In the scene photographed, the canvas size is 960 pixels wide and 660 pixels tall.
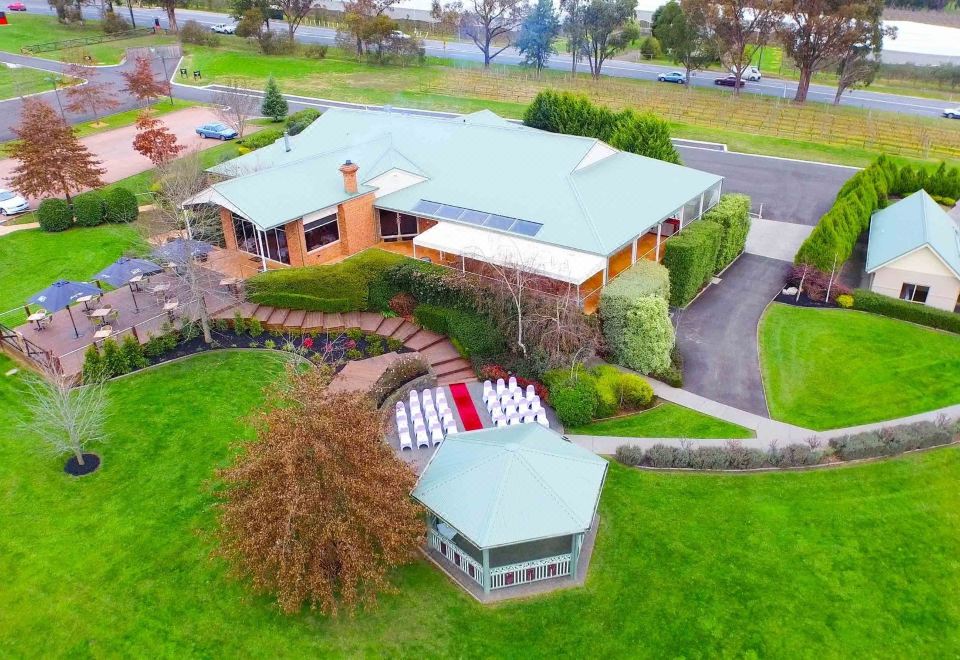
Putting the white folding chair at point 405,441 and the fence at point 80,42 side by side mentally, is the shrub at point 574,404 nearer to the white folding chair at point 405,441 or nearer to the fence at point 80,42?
the white folding chair at point 405,441

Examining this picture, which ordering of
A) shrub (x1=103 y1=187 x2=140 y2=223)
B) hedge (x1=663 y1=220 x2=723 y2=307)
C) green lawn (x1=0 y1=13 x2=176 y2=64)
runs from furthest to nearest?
green lawn (x1=0 y1=13 x2=176 y2=64)
shrub (x1=103 y1=187 x2=140 y2=223)
hedge (x1=663 y1=220 x2=723 y2=307)

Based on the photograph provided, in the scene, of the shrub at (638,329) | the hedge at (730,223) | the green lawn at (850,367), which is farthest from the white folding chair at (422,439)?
the hedge at (730,223)

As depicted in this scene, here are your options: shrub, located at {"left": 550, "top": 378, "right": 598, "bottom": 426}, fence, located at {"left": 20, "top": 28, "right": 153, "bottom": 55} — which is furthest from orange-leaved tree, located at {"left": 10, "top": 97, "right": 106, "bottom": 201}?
fence, located at {"left": 20, "top": 28, "right": 153, "bottom": 55}

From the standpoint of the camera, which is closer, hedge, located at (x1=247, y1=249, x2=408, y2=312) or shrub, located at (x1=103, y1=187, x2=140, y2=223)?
hedge, located at (x1=247, y1=249, x2=408, y2=312)

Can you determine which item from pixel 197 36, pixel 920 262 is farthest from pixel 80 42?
pixel 920 262

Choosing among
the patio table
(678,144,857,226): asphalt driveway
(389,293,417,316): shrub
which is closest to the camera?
the patio table

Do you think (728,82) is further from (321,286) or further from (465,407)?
(465,407)

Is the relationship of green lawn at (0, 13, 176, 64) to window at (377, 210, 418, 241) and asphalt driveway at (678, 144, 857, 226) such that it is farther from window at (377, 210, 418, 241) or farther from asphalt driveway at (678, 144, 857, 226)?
asphalt driveway at (678, 144, 857, 226)

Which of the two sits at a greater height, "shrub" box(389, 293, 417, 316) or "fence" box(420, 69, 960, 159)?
"fence" box(420, 69, 960, 159)
